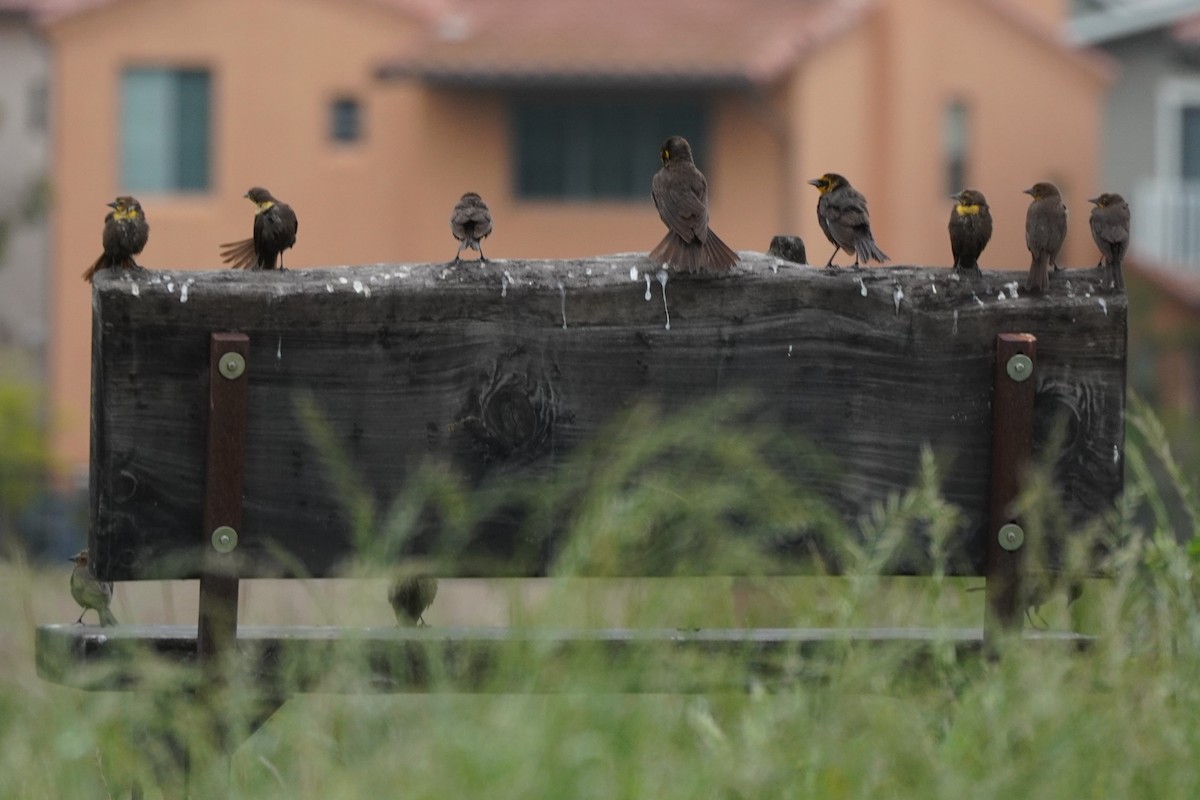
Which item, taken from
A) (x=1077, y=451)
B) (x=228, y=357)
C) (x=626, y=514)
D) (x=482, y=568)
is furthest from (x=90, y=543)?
(x=1077, y=451)

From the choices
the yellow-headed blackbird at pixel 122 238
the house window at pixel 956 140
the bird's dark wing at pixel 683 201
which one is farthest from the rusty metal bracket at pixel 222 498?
the house window at pixel 956 140

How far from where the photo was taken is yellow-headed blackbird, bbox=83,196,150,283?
14.1ft

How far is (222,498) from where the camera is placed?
3.84 meters

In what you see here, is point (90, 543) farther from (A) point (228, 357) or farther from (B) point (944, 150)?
(B) point (944, 150)

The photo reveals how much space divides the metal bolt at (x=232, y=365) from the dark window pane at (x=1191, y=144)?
28.7 metres

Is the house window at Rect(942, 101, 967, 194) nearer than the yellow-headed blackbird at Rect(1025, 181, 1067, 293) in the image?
No

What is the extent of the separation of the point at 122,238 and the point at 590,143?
927 inches

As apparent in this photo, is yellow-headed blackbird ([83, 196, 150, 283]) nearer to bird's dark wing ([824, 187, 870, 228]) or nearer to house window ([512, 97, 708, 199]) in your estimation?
bird's dark wing ([824, 187, 870, 228])

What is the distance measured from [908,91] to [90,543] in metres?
24.7

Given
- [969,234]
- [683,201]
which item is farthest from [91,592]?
[969,234]

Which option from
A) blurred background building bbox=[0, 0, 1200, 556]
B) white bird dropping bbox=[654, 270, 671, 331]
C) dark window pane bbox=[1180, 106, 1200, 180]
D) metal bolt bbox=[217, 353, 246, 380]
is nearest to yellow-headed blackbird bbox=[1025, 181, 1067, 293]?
white bird dropping bbox=[654, 270, 671, 331]

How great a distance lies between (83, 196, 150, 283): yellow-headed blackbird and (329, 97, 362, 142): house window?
78.6ft

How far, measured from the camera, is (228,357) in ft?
12.5

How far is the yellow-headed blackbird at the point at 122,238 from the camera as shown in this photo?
4.30 m
